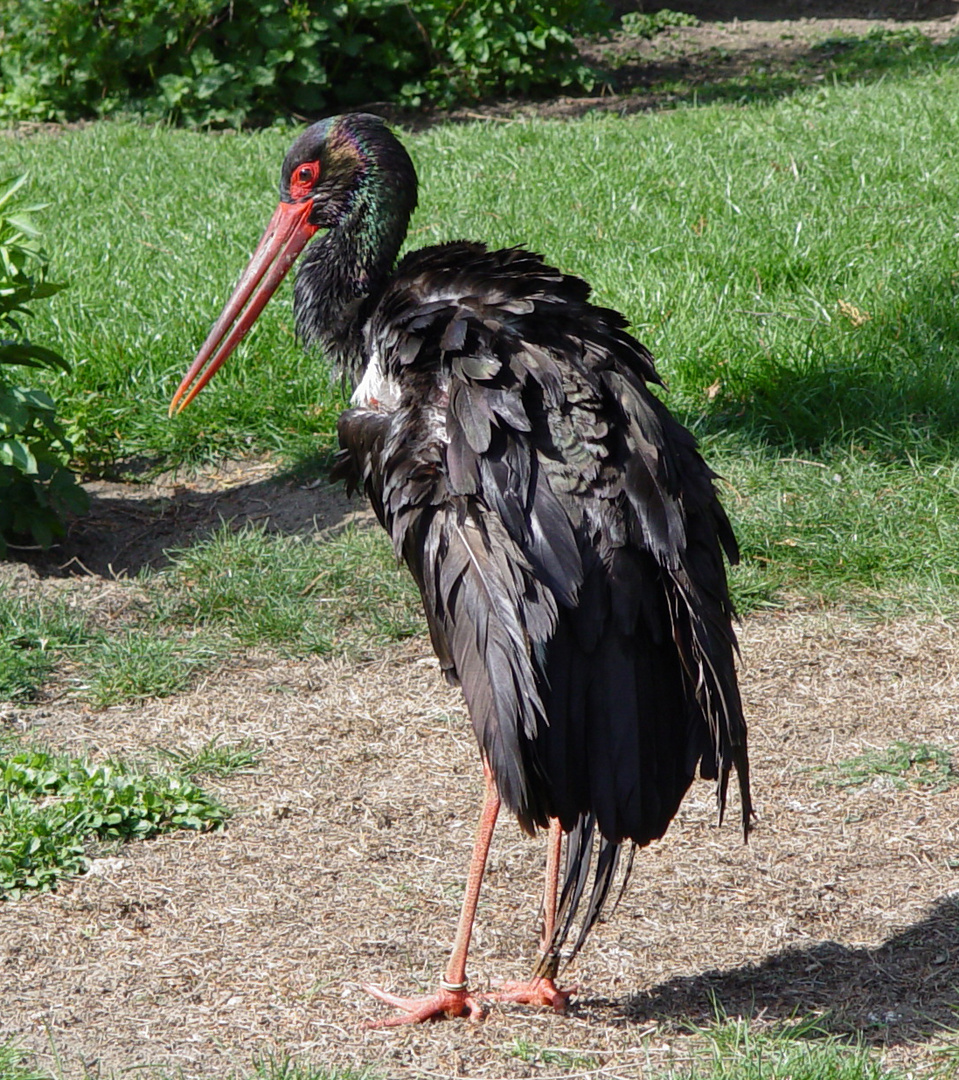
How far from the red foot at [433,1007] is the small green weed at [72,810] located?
888mm

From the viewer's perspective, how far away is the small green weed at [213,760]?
3725 mm

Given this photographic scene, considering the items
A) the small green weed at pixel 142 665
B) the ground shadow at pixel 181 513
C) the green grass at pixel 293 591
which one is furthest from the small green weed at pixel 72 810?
the ground shadow at pixel 181 513

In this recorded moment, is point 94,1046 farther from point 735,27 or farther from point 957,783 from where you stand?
point 735,27

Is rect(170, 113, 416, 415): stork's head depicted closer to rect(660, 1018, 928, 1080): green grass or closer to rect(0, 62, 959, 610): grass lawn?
rect(0, 62, 959, 610): grass lawn

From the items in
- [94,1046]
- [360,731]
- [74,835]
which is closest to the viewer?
[94,1046]

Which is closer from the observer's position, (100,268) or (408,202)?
(408,202)

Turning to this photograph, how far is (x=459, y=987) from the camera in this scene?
2801 millimetres

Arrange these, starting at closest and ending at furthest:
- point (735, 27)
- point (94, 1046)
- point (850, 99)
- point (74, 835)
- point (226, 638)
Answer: point (94, 1046)
point (74, 835)
point (226, 638)
point (850, 99)
point (735, 27)

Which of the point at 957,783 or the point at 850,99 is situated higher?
the point at 850,99

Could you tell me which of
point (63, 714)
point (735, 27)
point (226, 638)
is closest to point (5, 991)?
point (63, 714)

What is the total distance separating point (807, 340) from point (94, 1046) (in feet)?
12.9

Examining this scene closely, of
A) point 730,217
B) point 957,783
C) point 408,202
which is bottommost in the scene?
point 957,783

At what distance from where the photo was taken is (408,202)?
3.67m

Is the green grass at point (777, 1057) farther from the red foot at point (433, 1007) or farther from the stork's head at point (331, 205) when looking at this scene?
the stork's head at point (331, 205)
